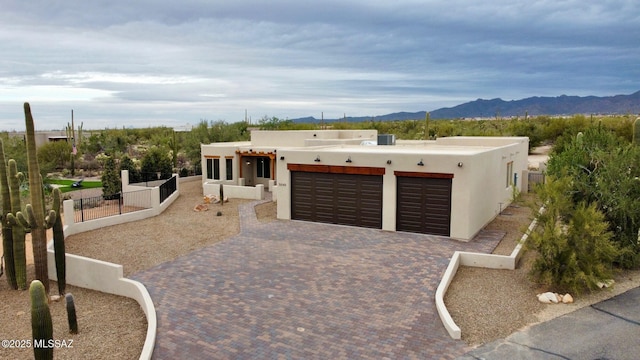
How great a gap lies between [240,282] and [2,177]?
7.67m

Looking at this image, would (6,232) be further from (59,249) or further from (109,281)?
(109,281)

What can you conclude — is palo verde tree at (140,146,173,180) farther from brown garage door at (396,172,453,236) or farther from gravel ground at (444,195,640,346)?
gravel ground at (444,195,640,346)

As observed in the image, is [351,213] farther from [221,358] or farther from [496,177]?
[221,358]

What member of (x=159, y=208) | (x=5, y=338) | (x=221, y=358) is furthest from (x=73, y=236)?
(x=221, y=358)

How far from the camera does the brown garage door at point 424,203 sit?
18.6 m

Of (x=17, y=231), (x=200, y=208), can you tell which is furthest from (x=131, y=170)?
(x=17, y=231)

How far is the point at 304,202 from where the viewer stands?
71.4 feet

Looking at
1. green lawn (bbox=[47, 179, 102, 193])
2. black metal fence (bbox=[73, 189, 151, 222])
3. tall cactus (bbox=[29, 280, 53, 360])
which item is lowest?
green lawn (bbox=[47, 179, 102, 193])

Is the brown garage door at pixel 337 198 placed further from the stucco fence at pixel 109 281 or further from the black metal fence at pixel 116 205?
the black metal fence at pixel 116 205

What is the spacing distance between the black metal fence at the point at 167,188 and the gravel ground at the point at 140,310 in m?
5.58

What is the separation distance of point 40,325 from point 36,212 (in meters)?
5.77

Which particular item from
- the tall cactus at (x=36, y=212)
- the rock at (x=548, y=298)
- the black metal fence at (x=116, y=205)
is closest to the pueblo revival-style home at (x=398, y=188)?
the rock at (x=548, y=298)

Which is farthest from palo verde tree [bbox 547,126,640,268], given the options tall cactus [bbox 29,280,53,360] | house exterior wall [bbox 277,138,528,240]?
tall cactus [bbox 29,280,53,360]

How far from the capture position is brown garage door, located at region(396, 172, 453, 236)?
61.0 feet
